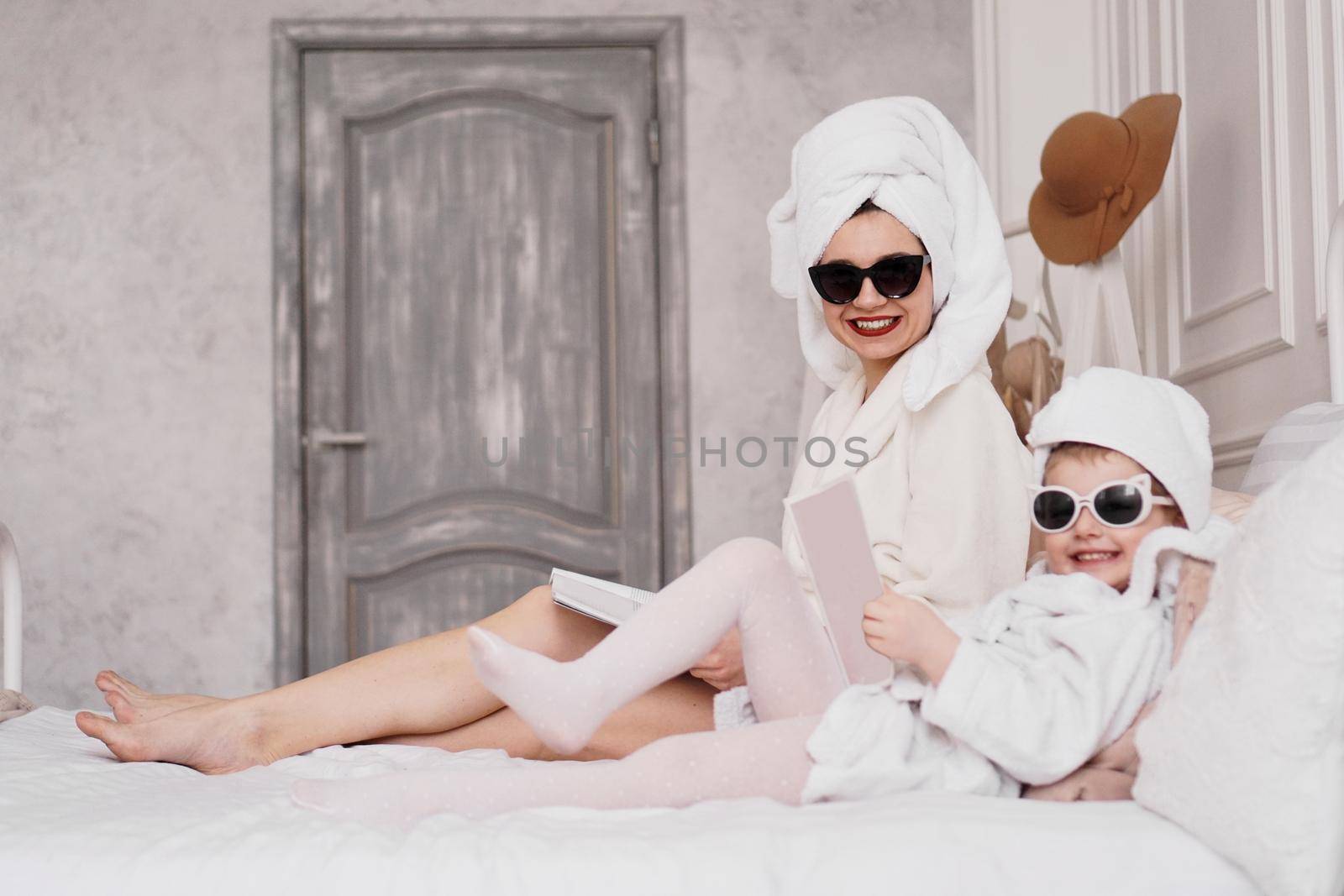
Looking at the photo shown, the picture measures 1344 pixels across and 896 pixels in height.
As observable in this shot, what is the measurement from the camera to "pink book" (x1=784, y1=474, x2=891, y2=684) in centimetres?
125

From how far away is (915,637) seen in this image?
3.85ft

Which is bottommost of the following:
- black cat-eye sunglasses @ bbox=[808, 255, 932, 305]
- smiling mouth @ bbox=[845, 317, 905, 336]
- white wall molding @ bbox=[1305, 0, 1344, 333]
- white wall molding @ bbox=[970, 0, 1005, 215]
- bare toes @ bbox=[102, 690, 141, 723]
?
bare toes @ bbox=[102, 690, 141, 723]

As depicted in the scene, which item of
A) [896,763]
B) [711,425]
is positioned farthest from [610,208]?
[896,763]

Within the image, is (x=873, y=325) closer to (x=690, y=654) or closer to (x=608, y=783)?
(x=690, y=654)

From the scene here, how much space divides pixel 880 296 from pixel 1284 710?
0.90 metres

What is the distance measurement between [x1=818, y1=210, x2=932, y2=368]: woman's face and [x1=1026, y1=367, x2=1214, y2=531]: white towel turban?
37cm

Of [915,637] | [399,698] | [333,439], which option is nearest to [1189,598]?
[915,637]

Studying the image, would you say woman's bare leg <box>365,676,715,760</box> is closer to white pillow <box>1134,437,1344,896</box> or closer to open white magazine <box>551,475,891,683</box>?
open white magazine <box>551,475,891,683</box>

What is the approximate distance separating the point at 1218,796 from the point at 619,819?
0.51 m

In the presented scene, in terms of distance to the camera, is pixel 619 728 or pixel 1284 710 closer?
pixel 1284 710

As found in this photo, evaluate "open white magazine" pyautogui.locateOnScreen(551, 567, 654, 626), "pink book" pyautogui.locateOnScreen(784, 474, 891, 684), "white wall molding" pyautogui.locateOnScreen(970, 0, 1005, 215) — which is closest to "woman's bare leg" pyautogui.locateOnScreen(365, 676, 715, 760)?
"open white magazine" pyautogui.locateOnScreen(551, 567, 654, 626)

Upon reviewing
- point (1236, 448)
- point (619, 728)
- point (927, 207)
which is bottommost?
point (619, 728)

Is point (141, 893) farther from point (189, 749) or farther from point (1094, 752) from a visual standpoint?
point (1094, 752)

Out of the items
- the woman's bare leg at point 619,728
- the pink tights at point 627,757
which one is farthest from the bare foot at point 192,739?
the pink tights at point 627,757
